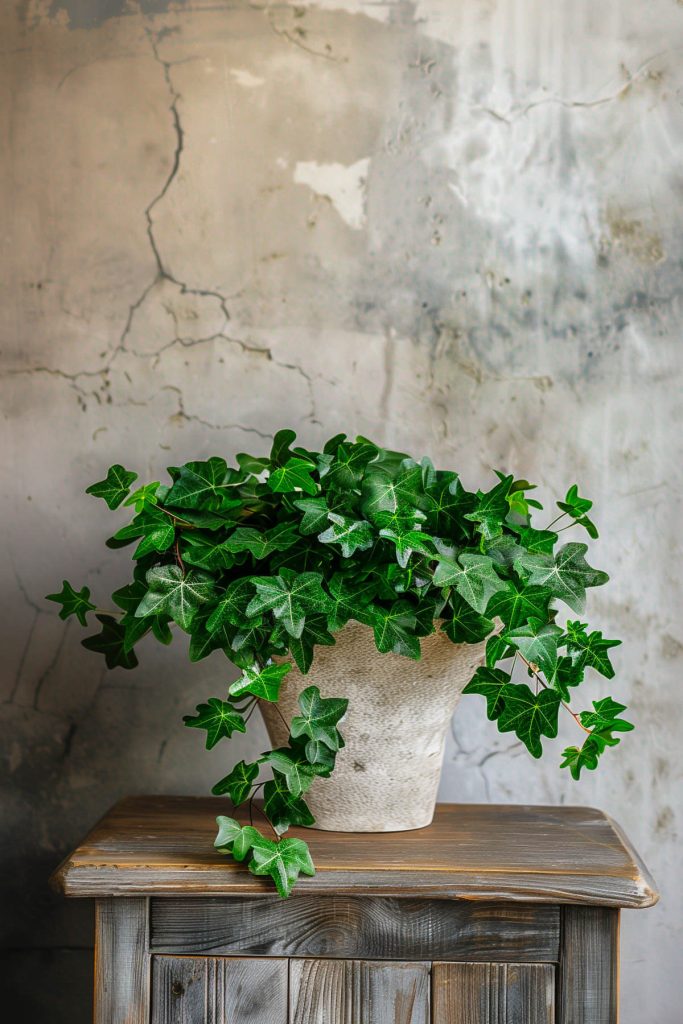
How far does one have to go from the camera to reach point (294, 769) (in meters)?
0.96

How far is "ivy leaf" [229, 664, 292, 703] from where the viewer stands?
3.04 ft

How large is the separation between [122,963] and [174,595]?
395 mm

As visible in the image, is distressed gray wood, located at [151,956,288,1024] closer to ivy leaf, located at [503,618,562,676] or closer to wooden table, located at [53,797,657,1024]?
wooden table, located at [53,797,657,1024]

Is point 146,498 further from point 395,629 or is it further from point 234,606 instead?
point 395,629

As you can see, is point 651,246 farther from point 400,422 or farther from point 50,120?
point 50,120

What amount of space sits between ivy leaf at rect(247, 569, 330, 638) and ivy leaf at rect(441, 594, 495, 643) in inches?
5.7

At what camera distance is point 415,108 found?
142 centimetres

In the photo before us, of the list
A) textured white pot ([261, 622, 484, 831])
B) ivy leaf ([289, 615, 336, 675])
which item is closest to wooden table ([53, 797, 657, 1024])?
textured white pot ([261, 622, 484, 831])

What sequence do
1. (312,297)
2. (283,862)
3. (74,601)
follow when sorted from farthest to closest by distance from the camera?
(312,297) → (74,601) → (283,862)

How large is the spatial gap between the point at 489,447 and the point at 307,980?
798 mm

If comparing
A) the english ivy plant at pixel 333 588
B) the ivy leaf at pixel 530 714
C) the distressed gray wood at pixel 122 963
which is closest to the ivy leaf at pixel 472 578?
the english ivy plant at pixel 333 588

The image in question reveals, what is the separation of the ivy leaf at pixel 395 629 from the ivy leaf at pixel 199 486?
8.9 inches

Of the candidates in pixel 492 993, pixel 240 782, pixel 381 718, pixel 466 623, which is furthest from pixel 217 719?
pixel 492 993

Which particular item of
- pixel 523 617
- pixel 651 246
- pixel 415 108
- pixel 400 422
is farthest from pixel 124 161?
pixel 523 617
